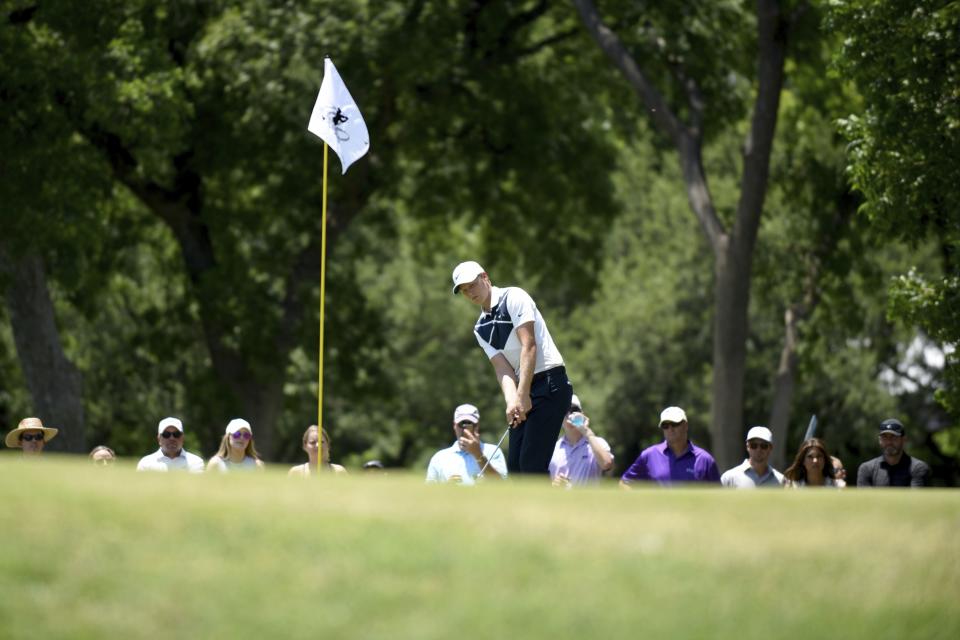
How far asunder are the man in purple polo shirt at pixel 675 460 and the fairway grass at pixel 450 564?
18.0 ft

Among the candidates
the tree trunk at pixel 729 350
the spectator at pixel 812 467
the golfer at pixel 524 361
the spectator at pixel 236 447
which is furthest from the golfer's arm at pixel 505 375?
the tree trunk at pixel 729 350

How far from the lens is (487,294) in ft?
34.7

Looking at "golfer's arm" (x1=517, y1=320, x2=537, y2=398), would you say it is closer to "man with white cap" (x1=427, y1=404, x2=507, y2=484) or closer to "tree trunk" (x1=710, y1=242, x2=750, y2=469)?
"man with white cap" (x1=427, y1=404, x2=507, y2=484)

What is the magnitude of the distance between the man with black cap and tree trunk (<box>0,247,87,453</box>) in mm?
13103

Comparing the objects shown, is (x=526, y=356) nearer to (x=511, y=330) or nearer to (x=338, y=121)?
(x=511, y=330)

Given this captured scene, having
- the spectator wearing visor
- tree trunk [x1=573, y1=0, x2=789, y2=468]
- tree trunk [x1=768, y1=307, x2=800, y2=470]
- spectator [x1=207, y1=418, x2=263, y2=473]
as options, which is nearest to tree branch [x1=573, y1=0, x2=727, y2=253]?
tree trunk [x1=573, y1=0, x2=789, y2=468]

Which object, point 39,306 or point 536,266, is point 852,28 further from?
point 536,266

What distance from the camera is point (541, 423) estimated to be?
10422 mm

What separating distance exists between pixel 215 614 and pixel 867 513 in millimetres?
2821

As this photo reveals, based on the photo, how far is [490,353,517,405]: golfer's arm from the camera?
10428 mm

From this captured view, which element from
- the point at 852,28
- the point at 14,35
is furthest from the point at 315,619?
the point at 14,35

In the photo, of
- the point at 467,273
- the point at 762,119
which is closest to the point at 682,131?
the point at 762,119

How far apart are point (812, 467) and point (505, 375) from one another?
3.47 metres

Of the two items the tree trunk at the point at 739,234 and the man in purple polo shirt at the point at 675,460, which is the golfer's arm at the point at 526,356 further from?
the tree trunk at the point at 739,234
